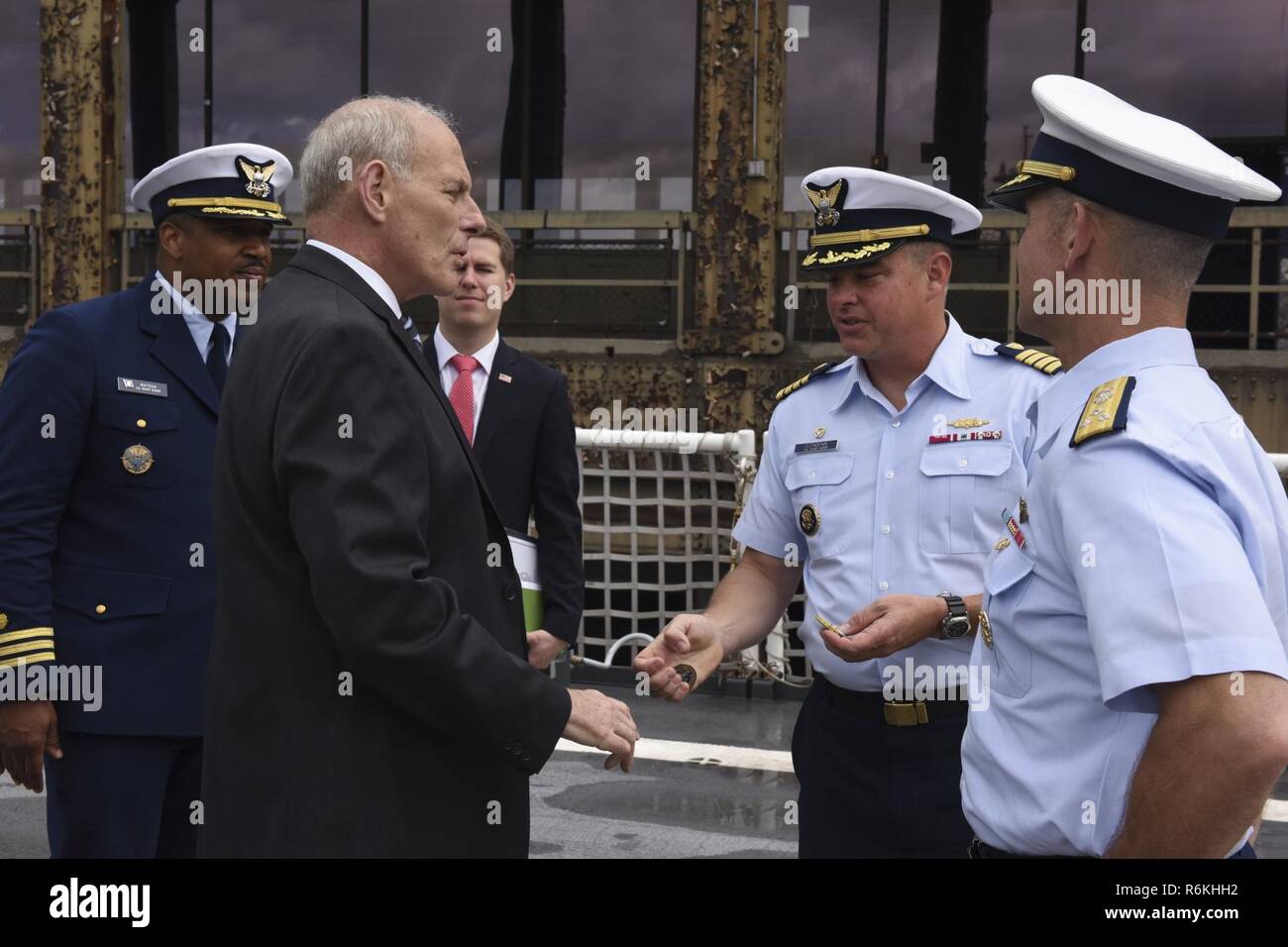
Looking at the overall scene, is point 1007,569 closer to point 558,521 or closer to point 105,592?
point 105,592

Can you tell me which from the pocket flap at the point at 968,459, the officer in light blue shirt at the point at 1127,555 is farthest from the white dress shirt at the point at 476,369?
the officer in light blue shirt at the point at 1127,555

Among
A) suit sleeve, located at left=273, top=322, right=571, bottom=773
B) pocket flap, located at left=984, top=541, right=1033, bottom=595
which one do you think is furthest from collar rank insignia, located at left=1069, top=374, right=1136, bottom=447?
suit sleeve, located at left=273, top=322, right=571, bottom=773

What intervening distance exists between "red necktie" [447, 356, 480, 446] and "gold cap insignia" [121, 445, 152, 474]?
1.29m

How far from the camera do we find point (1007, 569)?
200 centimetres

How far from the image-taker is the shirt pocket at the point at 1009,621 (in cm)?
194

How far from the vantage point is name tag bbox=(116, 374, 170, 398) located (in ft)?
10.5

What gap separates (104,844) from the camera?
10.3ft

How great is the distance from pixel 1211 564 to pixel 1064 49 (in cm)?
1084

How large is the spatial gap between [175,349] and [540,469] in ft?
4.49

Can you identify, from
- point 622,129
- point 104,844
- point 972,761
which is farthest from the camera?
point 622,129

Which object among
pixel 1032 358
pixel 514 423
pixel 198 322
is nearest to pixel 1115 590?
pixel 1032 358

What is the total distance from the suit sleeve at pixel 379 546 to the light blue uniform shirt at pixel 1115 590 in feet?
2.51
